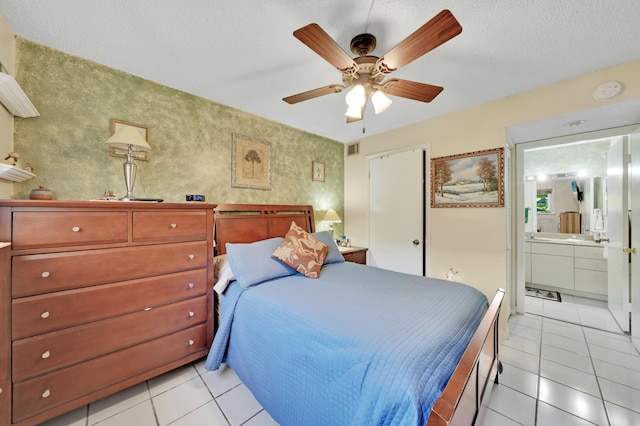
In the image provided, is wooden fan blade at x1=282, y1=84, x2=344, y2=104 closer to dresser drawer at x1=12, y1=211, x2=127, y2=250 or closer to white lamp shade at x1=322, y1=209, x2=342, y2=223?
dresser drawer at x1=12, y1=211, x2=127, y2=250

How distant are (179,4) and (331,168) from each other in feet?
9.21

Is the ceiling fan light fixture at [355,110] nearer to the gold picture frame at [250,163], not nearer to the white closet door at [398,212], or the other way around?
the gold picture frame at [250,163]

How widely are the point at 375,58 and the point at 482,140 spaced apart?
1940 millimetres

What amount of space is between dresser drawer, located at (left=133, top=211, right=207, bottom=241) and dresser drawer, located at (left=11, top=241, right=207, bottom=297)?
69 mm

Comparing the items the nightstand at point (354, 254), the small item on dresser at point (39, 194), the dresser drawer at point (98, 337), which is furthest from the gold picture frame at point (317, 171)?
the small item on dresser at point (39, 194)

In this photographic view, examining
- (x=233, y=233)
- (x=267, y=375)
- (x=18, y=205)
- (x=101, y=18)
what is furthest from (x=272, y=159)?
(x=267, y=375)

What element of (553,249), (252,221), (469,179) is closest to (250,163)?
(252,221)

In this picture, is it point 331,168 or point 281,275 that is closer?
point 281,275

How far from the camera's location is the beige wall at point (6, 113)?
59.9 inches

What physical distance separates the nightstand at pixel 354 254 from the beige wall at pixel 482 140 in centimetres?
98

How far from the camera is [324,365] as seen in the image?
1.16m

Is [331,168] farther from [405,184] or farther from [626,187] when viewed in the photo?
[626,187]

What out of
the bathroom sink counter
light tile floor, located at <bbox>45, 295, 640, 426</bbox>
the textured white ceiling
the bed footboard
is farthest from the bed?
the bathroom sink counter

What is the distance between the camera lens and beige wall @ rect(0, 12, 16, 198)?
152 centimetres
